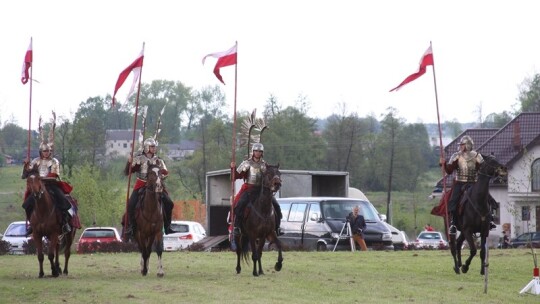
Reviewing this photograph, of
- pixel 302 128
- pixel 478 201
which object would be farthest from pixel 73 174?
pixel 478 201

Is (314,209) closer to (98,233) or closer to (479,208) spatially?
(98,233)

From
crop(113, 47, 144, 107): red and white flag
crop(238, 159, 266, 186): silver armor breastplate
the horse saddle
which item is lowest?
the horse saddle

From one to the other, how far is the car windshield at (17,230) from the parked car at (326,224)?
13244 millimetres

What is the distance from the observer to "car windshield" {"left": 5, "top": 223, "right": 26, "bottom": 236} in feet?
158

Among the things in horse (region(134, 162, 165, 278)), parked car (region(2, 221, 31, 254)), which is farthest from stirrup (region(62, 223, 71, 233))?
parked car (region(2, 221, 31, 254))

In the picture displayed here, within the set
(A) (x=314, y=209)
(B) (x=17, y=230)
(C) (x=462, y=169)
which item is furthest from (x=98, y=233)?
(C) (x=462, y=169)

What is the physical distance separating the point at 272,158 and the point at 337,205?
213 ft

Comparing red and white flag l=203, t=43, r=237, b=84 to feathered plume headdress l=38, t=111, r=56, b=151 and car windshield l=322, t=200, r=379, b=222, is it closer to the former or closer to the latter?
feathered plume headdress l=38, t=111, r=56, b=151

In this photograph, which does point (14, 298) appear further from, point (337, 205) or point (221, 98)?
point (221, 98)

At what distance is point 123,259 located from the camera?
3125cm

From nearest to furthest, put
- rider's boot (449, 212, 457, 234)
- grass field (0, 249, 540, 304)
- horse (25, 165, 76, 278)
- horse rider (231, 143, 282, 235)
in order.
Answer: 1. grass field (0, 249, 540, 304)
2. horse (25, 165, 76, 278)
3. horse rider (231, 143, 282, 235)
4. rider's boot (449, 212, 457, 234)

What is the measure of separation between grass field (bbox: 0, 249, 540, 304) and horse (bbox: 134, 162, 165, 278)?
1.79ft

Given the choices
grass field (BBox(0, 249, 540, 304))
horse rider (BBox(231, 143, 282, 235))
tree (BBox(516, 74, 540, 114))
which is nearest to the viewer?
grass field (BBox(0, 249, 540, 304))

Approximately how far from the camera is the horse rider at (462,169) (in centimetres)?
2450
